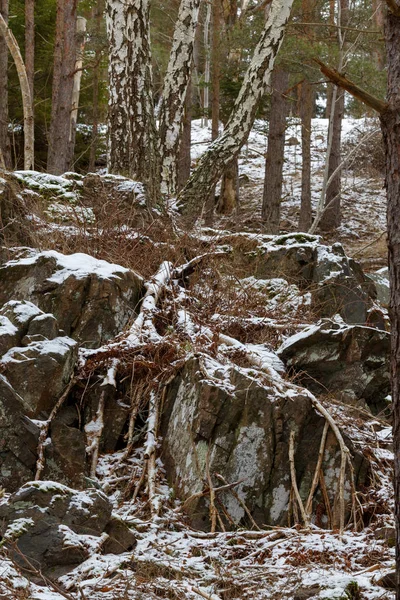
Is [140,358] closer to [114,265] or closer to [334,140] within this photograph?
[114,265]

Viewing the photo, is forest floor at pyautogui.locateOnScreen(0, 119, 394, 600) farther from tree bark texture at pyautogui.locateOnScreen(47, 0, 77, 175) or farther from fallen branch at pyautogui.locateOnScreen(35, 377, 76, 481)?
tree bark texture at pyautogui.locateOnScreen(47, 0, 77, 175)

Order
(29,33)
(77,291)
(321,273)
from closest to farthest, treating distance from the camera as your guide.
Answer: (77,291)
(321,273)
(29,33)

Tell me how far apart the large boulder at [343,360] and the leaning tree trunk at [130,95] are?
3027 millimetres

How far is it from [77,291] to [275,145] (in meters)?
9.64

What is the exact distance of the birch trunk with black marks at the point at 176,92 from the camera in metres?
8.45

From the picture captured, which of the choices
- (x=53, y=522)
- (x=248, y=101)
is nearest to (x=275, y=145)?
(x=248, y=101)

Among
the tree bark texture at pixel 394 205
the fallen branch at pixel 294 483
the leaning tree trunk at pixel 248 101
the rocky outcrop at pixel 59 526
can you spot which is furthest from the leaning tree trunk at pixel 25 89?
the tree bark texture at pixel 394 205

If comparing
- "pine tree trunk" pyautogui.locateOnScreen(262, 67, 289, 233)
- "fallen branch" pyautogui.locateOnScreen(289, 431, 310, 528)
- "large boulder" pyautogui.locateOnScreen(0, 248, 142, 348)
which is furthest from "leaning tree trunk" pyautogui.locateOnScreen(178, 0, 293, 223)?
"pine tree trunk" pyautogui.locateOnScreen(262, 67, 289, 233)

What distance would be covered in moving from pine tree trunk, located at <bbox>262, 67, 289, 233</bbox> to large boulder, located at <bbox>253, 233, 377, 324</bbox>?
6655mm

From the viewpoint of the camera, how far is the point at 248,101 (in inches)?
335

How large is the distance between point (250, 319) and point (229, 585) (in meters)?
2.98

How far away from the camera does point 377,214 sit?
16.4 metres

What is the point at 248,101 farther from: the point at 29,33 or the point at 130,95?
the point at 29,33

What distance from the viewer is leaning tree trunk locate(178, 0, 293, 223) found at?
836 cm
